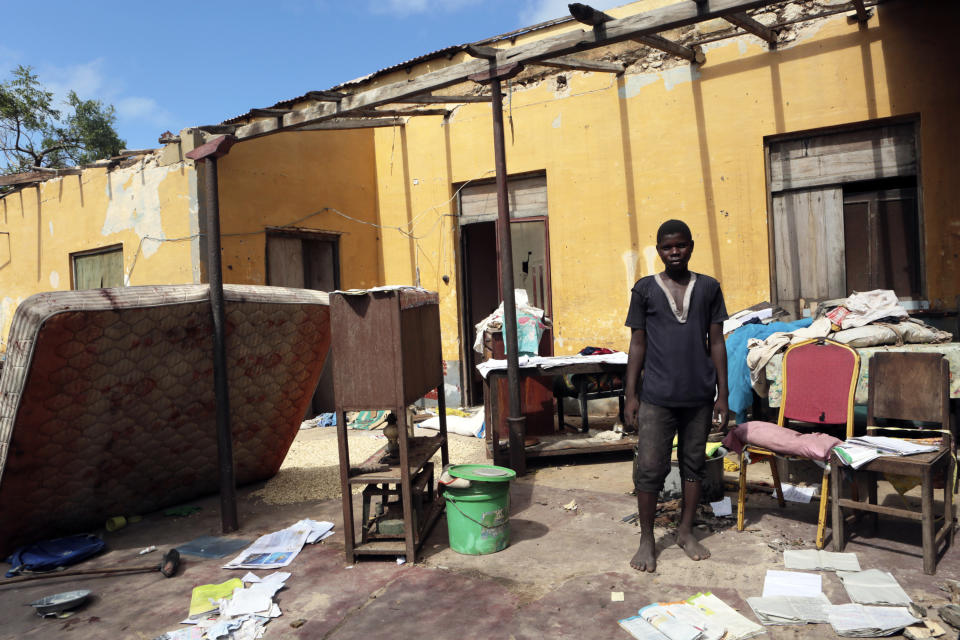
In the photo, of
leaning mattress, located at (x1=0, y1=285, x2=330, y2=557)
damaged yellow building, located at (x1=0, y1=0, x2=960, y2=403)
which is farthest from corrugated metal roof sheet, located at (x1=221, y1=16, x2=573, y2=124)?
leaning mattress, located at (x1=0, y1=285, x2=330, y2=557)

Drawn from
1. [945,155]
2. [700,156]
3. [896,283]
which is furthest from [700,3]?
[896,283]

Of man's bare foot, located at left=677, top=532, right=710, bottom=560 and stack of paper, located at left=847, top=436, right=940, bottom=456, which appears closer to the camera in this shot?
stack of paper, located at left=847, top=436, right=940, bottom=456

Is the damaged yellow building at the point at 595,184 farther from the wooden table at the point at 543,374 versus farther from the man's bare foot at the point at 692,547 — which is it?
the man's bare foot at the point at 692,547

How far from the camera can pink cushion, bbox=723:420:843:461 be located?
12.8 ft

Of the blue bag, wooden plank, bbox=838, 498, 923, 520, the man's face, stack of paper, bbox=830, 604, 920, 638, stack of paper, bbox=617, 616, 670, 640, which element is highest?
the man's face

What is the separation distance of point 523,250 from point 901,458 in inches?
244

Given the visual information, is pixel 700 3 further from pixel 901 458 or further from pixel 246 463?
pixel 246 463

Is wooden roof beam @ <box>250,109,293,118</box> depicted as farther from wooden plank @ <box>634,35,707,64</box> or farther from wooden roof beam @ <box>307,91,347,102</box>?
wooden plank @ <box>634,35,707,64</box>

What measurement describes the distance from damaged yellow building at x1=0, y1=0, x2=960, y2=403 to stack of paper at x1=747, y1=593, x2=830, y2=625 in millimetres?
4094

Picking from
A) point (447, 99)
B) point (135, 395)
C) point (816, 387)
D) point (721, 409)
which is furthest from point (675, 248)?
point (447, 99)

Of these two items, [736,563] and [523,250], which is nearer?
[736,563]

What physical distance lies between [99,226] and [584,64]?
7.29 meters

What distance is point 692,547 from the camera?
153 inches

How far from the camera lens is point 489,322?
767cm
